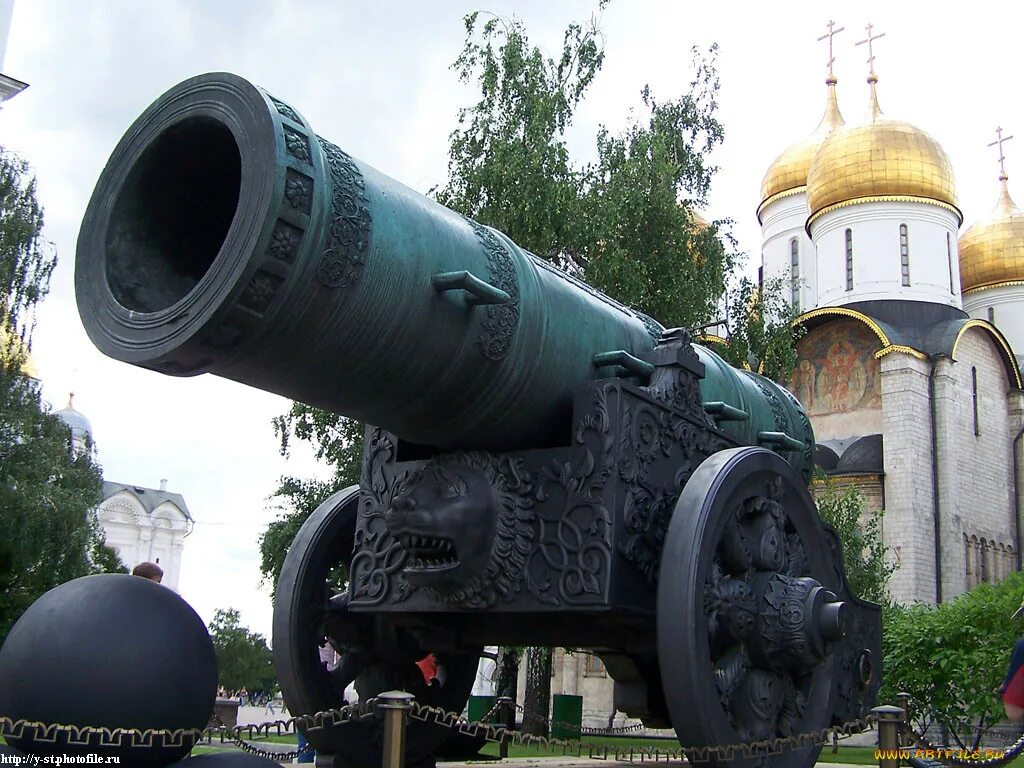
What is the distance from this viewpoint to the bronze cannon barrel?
3148 mm

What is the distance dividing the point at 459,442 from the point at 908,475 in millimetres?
21284

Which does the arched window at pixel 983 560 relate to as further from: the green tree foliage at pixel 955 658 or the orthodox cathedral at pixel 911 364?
the green tree foliage at pixel 955 658

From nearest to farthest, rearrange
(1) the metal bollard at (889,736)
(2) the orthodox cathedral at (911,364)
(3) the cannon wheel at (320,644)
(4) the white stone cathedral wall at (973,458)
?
(1) the metal bollard at (889,736) → (3) the cannon wheel at (320,644) → (2) the orthodox cathedral at (911,364) → (4) the white stone cathedral wall at (973,458)

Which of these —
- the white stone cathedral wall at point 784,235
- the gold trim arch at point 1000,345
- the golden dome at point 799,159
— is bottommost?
the gold trim arch at point 1000,345

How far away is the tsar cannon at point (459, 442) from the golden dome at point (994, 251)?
28107 millimetres

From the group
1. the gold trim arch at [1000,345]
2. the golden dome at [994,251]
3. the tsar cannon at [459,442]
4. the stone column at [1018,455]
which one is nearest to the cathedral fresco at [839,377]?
the gold trim arch at [1000,345]

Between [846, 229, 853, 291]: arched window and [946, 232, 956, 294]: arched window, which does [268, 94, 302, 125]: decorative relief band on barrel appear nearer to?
[846, 229, 853, 291]: arched window

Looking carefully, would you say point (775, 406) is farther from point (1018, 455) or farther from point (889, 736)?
point (1018, 455)

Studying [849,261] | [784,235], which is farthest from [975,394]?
[784,235]

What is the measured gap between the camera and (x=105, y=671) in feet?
10.8

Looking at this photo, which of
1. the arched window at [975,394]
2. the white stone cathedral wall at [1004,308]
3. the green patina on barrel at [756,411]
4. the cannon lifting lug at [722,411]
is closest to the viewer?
the cannon lifting lug at [722,411]

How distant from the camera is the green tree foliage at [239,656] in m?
50.2

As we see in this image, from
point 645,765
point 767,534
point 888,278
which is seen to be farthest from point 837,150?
point 767,534

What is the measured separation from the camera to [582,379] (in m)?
4.38
